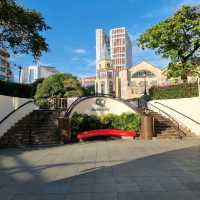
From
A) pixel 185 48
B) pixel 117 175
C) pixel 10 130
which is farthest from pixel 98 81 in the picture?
pixel 117 175

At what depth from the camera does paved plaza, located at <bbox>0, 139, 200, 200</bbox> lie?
7188mm

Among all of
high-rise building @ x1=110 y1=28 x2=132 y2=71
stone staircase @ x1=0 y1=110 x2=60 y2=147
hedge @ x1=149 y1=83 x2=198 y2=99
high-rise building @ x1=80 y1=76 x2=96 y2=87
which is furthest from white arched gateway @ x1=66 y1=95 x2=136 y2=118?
high-rise building @ x1=110 y1=28 x2=132 y2=71

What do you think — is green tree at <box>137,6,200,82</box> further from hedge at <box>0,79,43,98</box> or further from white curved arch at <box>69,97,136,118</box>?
hedge at <box>0,79,43,98</box>

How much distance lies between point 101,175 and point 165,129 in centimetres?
1274

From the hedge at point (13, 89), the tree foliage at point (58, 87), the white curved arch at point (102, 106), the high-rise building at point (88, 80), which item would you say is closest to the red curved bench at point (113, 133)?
the white curved arch at point (102, 106)

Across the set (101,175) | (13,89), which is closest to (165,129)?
(101,175)

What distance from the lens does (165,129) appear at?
21.2 m

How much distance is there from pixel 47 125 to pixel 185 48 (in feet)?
39.0

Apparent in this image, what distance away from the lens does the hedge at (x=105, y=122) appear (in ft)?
66.1

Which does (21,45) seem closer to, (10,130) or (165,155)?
(10,130)

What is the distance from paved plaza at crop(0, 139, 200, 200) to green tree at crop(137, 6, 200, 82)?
37.8 ft

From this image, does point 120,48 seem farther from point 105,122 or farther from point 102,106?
point 105,122

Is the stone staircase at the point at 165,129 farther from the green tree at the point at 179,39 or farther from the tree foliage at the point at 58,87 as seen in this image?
the tree foliage at the point at 58,87

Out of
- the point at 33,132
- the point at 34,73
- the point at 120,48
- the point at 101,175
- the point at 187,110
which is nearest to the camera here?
the point at 101,175
